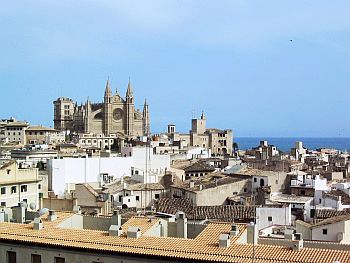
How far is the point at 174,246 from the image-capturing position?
17.9 meters

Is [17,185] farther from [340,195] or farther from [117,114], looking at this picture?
[117,114]

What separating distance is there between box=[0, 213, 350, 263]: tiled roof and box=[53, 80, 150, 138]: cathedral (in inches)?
4757

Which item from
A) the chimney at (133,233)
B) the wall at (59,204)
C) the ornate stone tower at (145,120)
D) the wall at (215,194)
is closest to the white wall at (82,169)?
the wall at (215,194)

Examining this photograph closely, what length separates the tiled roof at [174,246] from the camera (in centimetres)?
1673

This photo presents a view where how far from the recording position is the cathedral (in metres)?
144

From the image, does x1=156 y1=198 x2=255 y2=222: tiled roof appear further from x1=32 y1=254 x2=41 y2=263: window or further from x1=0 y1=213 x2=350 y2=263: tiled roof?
x1=32 y1=254 x2=41 y2=263: window

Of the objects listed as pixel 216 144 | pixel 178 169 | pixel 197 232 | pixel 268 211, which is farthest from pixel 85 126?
pixel 197 232

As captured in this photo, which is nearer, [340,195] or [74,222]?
[74,222]

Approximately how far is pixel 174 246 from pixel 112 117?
425 ft

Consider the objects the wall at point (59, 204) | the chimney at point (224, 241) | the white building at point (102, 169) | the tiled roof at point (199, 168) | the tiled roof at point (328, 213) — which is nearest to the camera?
the chimney at point (224, 241)

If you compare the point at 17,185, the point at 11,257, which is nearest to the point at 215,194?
the point at 17,185

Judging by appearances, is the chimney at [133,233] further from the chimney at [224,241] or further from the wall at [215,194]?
the wall at [215,194]

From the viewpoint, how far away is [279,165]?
6084 centimetres

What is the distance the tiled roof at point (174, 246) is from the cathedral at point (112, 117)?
396 ft
